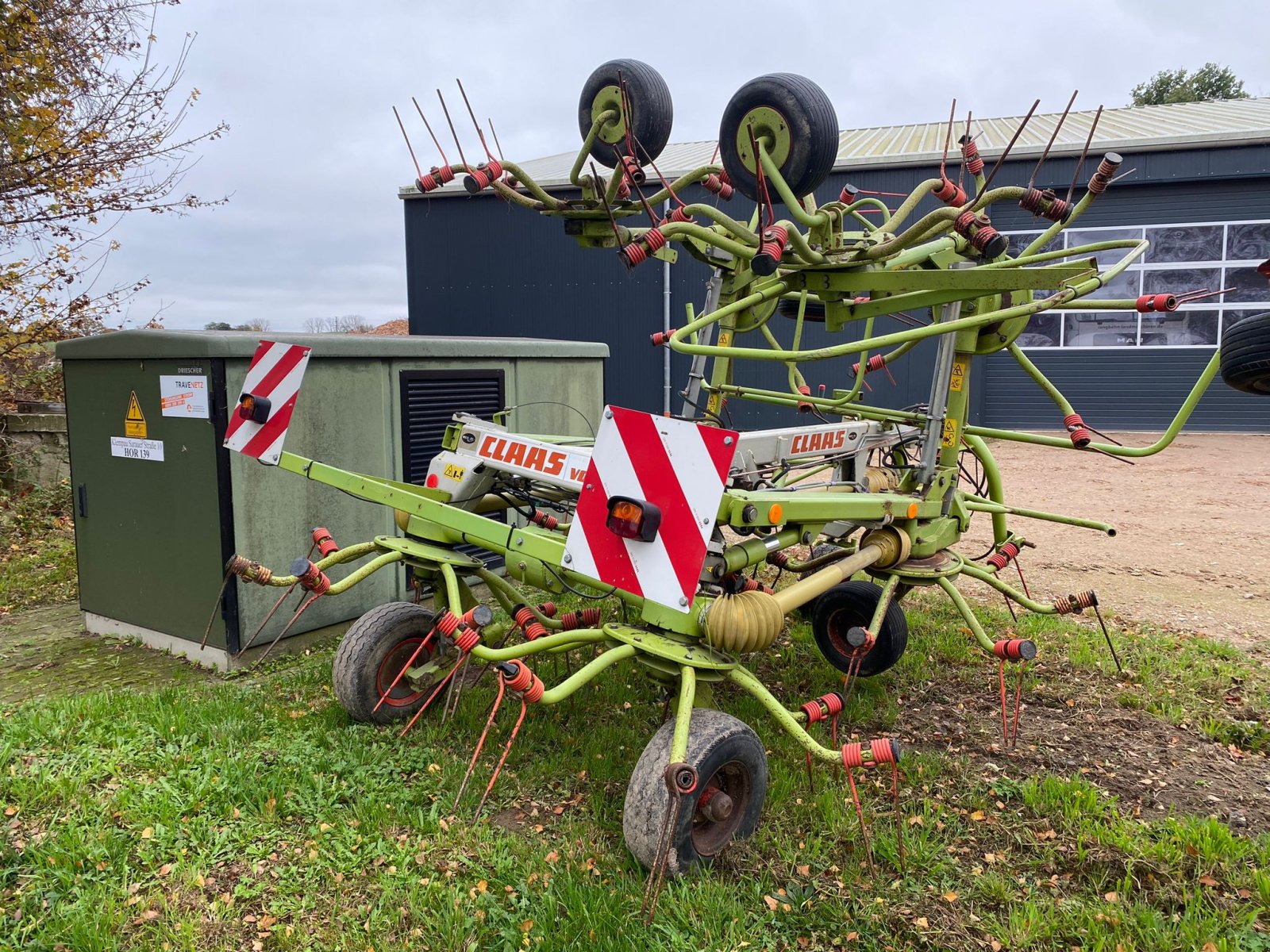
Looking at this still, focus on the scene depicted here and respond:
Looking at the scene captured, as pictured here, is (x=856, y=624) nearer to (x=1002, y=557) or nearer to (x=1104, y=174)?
(x=1002, y=557)

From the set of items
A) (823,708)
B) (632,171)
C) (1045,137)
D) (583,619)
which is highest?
(1045,137)

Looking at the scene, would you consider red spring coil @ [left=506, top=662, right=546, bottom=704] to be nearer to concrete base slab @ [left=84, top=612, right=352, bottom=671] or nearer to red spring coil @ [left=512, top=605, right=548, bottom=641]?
red spring coil @ [left=512, top=605, right=548, bottom=641]

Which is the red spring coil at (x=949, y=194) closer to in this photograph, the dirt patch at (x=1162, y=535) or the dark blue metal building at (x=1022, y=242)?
the dirt patch at (x=1162, y=535)

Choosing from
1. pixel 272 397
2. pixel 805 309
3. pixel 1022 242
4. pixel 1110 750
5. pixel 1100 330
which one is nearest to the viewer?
pixel 272 397

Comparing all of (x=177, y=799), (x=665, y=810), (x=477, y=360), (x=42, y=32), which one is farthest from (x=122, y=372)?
(x=42, y=32)

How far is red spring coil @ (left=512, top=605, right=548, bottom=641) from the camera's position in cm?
343

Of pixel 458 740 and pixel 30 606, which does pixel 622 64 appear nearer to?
pixel 458 740

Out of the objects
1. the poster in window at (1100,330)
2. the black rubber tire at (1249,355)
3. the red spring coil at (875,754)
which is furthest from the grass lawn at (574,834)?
the poster in window at (1100,330)

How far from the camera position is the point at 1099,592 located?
6.40m

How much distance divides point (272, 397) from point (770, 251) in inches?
83.8

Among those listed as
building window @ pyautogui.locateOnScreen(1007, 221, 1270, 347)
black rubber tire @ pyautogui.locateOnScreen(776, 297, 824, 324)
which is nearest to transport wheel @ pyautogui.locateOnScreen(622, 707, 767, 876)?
black rubber tire @ pyautogui.locateOnScreen(776, 297, 824, 324)

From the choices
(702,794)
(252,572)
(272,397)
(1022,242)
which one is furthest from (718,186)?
(1022,242)

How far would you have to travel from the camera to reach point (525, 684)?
2.74m

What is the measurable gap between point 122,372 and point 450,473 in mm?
2304
